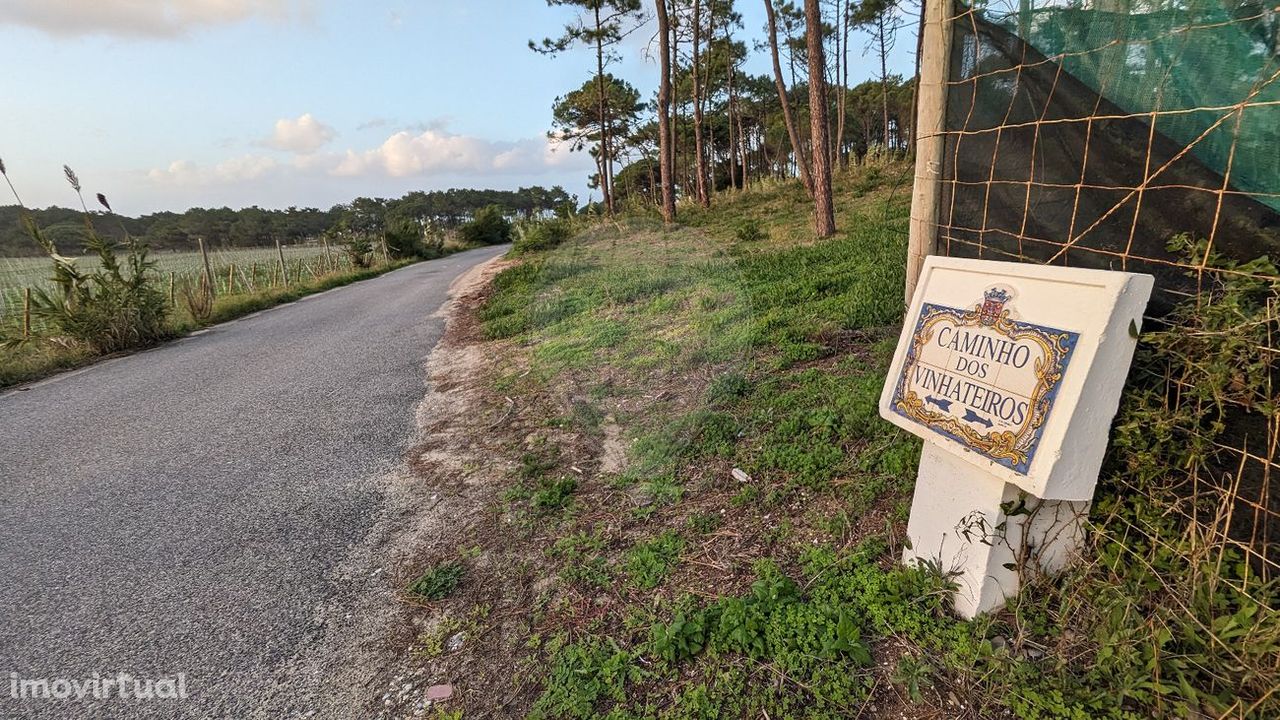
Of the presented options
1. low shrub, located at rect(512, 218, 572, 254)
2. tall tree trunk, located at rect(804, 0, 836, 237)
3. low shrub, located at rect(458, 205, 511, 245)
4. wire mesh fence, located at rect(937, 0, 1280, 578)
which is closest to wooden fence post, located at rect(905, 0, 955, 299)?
wire mesh fence, located at rect(937, 0, 1280, 578)

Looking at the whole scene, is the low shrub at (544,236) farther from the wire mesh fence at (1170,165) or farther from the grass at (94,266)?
the wire mesh fence at (1170,165)

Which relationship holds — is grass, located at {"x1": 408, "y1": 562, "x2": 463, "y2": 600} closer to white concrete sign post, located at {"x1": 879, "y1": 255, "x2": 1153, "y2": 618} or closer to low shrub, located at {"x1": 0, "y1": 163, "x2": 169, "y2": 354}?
white concrete sign post, located at {"x1": 879, "y1": 255, "x2": 1153, "y2": 618}

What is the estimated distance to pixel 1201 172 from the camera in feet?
4.77

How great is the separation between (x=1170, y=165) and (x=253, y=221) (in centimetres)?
5139

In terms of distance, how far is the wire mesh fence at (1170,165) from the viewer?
4.41 ft

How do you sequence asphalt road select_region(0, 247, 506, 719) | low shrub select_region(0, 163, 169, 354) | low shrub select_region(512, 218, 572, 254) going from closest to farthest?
asphalt road select_region(0, 247, 506, 719)
low shrub select_region(0, 163, 169, 354)
low shrub select_region(512, 218, 572, 254)

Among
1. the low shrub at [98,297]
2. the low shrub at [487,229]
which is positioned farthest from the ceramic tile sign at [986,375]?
the low shrub at [487,229]


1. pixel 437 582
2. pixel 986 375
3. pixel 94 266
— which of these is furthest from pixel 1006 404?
pixel 94 266

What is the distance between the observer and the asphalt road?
1.95 m

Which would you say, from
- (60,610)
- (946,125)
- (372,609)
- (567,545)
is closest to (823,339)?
(946,125)

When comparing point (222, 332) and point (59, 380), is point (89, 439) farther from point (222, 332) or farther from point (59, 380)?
point (222, 332)

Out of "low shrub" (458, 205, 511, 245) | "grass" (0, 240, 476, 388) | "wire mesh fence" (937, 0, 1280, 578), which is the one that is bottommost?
"grass" (0, 240, 476, 388)

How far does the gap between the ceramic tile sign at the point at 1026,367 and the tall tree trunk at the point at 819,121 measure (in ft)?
24.3

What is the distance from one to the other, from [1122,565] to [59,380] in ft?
31.1
